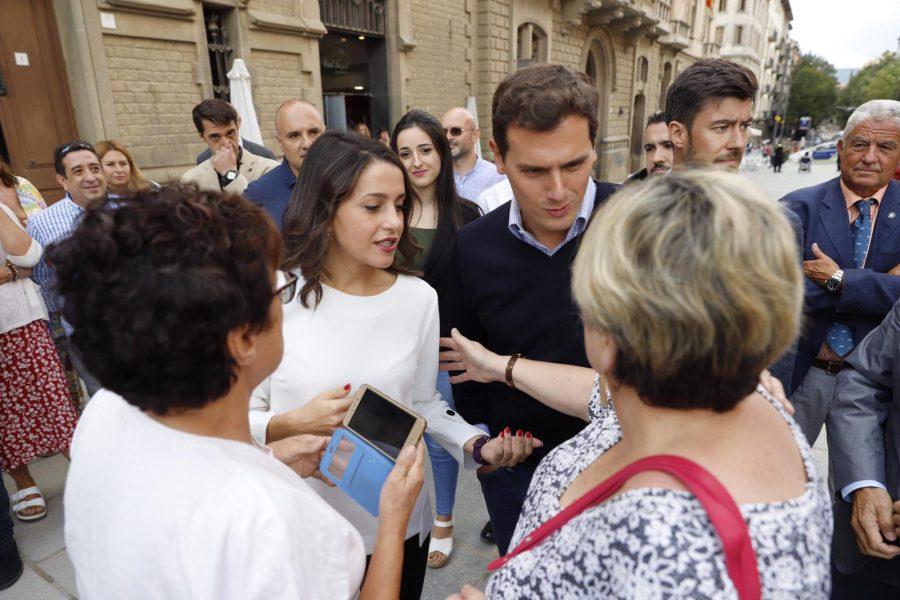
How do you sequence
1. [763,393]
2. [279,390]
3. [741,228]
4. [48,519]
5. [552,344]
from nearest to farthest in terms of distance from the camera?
[741,228] < [763,393] < [279,390] < [552,344] < [48,519]

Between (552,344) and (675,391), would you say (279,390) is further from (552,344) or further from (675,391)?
(675,391)

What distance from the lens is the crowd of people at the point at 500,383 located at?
2.42 feet

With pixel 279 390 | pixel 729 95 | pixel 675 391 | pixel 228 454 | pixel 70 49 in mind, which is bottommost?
pixel 279 390

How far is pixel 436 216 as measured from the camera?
124 inches

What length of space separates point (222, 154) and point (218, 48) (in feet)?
13.5

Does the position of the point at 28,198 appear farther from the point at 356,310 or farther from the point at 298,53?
the point at 298,53

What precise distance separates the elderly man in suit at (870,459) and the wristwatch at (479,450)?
1.20 meters

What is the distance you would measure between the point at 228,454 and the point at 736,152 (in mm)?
2193

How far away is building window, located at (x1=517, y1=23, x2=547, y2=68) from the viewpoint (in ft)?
45.7

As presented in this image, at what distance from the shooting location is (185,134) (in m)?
6.85

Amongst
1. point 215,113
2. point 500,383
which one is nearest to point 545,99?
point 500,383

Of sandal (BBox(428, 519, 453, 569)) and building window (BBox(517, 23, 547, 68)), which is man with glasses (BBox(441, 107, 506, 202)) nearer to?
sandal (BBox(428, 519, 453, 569))

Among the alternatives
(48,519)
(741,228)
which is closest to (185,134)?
(48,519)

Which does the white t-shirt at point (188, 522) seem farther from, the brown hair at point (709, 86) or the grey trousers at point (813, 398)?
the grey trousers at point (813, 398)
